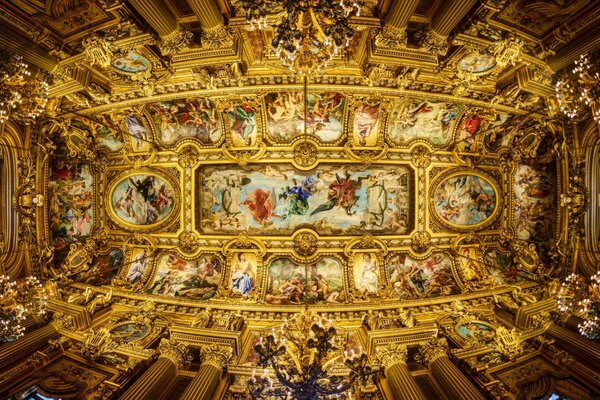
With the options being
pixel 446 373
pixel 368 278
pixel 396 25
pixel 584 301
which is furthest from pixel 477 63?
pixel 446 373

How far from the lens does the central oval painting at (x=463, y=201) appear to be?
39.5 ft

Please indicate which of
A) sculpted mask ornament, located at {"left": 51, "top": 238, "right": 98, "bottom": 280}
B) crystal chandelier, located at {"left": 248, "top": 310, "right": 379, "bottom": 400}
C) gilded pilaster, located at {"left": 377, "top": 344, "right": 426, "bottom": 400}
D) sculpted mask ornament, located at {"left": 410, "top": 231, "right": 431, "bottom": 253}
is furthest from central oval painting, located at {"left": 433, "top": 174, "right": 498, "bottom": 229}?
sculpted mask ornament, located at {"left": 51, "top": 238, "right": 98, "bottom": 280}

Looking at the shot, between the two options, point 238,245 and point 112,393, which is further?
point 238,245

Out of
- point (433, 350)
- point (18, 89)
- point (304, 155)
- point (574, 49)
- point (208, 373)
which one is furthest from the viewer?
point (304, 155)

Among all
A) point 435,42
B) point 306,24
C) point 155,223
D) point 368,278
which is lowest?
point 368,278

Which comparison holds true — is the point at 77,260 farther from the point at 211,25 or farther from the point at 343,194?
the point at 343,194

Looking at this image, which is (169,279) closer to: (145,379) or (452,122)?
(145,379)

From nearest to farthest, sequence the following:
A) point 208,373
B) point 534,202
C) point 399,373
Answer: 1. point 399,373
2. point 208,373
3. point 534,202

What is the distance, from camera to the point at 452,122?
1133cm

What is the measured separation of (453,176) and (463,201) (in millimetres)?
934

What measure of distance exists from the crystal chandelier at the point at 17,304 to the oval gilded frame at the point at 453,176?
11.4 metres

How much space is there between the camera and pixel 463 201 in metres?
12.2

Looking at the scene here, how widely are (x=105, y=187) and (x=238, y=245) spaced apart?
187 inches

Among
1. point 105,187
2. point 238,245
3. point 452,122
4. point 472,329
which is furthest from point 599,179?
point 105,187
